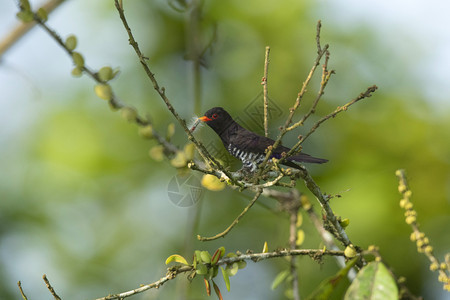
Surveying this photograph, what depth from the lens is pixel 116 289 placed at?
5.08 m

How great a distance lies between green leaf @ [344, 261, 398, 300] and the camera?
1.25m

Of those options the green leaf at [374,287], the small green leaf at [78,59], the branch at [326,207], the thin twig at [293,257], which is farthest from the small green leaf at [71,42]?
the thin twig at [293,257]

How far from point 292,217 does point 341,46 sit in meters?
4.13

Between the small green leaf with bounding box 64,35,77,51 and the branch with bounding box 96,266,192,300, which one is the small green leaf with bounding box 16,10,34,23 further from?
the branch with bounding box 96,266,192,300

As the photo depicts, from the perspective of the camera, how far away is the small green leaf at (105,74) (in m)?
1.29

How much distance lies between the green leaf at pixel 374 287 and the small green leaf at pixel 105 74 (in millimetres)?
829

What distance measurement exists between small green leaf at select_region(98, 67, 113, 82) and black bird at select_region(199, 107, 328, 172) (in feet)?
1.83

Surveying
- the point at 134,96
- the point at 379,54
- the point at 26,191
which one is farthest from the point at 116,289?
the point at 379,54

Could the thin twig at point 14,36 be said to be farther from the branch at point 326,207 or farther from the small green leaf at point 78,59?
the branch at point 326,207

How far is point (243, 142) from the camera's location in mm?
2115

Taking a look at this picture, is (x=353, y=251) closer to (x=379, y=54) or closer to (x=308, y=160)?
(x=308, y=160)

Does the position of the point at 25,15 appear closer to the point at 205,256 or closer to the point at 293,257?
the point at 205,256

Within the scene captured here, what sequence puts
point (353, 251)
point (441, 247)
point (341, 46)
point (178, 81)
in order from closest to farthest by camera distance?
point (353, 251) → point (441, 247) → point (178, 81) → point (341, 46)

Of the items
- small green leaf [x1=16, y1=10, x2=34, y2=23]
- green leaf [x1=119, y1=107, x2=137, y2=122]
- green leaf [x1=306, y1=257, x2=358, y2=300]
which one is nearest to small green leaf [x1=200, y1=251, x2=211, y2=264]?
green leaf [x1=306, y1=257, x2=358, y2=300]
